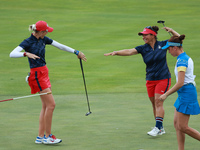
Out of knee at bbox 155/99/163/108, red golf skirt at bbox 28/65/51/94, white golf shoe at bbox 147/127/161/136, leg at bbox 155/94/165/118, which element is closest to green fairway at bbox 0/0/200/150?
white golf shoe at bbox 147/127/161/136

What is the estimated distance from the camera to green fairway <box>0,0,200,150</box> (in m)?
8.49

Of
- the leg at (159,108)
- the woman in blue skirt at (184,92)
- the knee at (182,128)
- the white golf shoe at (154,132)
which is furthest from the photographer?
the leg at (159,108)

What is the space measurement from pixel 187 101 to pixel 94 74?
794cm

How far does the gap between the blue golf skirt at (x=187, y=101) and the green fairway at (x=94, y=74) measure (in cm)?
106

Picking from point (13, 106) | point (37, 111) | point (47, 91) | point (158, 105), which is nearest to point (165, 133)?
point (158, 105)

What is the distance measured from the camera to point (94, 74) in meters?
14.8

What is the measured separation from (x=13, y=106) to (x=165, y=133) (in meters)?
3.95

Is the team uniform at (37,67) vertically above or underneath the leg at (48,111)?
above

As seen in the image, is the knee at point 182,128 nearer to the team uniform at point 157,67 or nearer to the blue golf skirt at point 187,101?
the blue golf skirt at point 187,101

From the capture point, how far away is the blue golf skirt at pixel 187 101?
694 centimetres

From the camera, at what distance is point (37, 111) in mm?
10383

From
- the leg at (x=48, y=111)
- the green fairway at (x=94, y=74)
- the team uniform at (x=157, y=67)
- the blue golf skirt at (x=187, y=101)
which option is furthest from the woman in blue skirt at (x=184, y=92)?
the leg at (x=48, y=111)

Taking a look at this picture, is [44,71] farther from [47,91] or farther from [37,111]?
[37,111]

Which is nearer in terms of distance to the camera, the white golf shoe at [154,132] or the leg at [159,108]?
the white golf shoe at [154,132]
